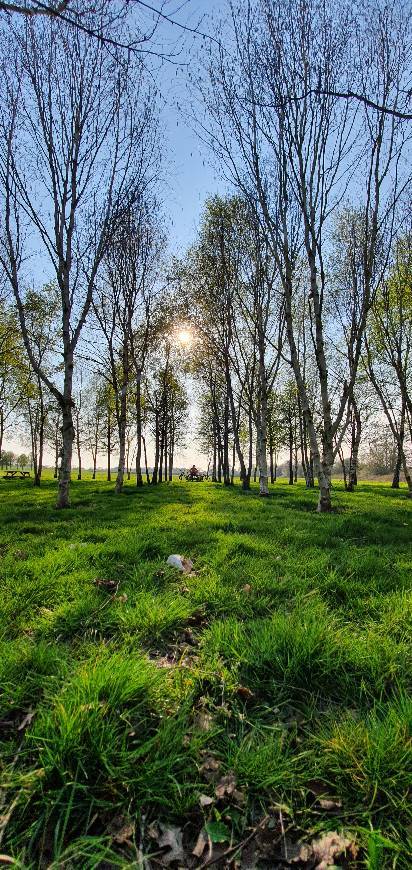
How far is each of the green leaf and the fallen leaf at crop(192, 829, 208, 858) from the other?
1.1 inches

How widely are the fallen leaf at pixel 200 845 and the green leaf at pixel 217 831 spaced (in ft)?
0.09

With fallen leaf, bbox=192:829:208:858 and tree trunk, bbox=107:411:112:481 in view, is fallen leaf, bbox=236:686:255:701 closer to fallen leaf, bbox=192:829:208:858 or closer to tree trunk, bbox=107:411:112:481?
fallen leaf, bbox=192:829:208:858

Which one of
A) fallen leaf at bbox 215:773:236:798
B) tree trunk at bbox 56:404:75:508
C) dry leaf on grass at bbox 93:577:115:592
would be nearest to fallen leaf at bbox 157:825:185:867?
fallen leaf at bbox 215:773:236:798

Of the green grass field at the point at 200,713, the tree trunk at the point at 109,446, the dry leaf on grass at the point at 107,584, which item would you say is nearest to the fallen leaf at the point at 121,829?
the green grass field at the point at 200,713

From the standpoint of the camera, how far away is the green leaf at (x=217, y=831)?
1.52 metres

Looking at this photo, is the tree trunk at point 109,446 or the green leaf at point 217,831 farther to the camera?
the tree trunk at point 109,446

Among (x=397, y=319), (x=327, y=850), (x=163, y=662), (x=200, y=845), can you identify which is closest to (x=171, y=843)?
(x=200, y=845)

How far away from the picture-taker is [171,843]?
1.52 meters

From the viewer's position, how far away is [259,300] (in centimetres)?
1571

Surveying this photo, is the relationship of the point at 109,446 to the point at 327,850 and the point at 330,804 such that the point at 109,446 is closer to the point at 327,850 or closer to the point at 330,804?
the point at 330,804

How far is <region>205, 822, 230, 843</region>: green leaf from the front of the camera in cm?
152

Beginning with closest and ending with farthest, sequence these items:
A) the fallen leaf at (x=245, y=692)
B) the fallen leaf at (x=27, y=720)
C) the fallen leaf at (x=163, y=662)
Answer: the fallen leaf at (x=27, y=720) → the fallen leaf at (x=245, y=692) → the fallen leaf at (x=163, y=662)

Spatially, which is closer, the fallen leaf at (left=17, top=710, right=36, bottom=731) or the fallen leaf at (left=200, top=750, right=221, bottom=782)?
the fallen leaf at (left=200, top=750, right=221, bottom=782)

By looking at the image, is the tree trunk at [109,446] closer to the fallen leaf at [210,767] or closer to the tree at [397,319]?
the tree at [397,319]
